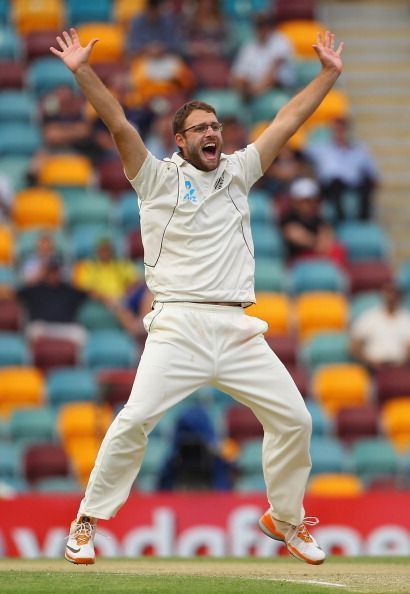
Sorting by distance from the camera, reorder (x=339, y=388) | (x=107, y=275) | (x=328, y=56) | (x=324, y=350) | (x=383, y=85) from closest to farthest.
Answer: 1. (x=328, y=56)
2. (x=339, y=388)
3. (x=324, y=350)
4. (x=107, y=275)
5. (x=383, y=85)

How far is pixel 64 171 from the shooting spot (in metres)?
15.1

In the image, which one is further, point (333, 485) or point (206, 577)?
point (333, 485)

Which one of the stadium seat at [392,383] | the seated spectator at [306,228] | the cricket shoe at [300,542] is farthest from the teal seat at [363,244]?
the cricket shoe at [300,542]

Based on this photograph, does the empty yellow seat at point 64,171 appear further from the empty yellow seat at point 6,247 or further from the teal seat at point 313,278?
the teal seat at point 313,278

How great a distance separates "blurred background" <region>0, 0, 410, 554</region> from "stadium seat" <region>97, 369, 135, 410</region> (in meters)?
0.01

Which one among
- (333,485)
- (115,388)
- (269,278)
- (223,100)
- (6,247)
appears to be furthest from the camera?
(223,100)

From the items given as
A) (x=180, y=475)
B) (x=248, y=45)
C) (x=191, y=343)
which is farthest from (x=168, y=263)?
(x=248, y=45)

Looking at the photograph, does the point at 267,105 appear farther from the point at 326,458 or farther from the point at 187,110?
the point at 187,110

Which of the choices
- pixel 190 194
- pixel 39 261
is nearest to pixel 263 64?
pixel 39 261

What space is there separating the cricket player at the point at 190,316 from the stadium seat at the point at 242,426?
5.23 metres

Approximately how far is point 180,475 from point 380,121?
23.9 ft

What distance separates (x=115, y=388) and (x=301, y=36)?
617cm

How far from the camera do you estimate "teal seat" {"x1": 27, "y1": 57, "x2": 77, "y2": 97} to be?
635 inches

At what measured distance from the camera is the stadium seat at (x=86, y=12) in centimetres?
1702
